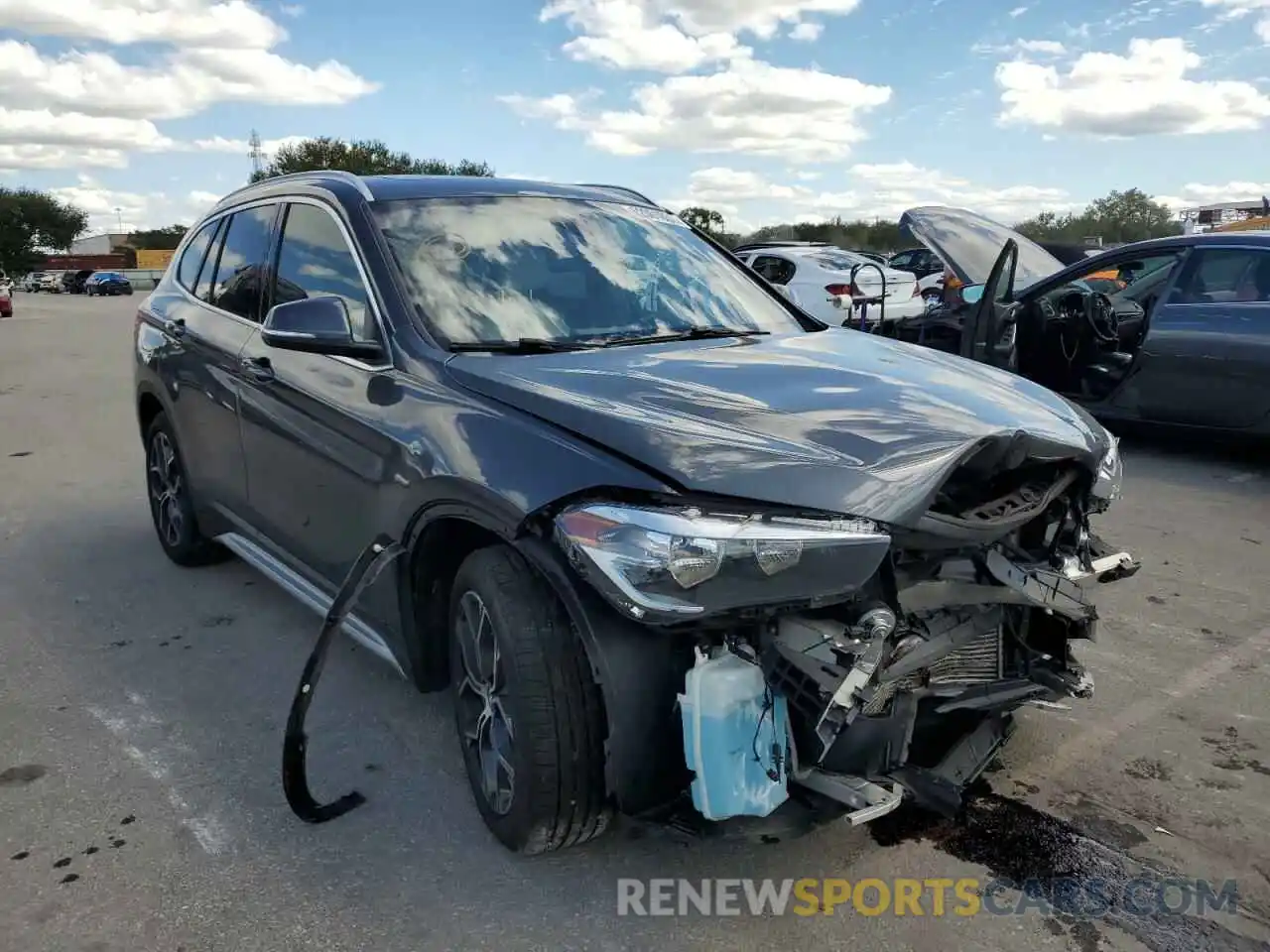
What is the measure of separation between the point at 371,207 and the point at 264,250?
87cm

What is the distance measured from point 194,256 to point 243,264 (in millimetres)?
875

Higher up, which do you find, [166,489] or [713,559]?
[713,559]

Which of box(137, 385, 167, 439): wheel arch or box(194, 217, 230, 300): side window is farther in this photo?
box(137, 385, 167, 439): wheel arch

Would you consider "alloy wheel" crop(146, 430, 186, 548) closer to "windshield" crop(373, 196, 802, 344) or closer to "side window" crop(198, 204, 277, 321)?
"side window" crop(198, 204, 277, 321)

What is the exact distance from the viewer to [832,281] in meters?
13.0

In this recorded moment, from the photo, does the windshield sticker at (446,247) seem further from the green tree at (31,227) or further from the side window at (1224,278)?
the green tree at (31,227)

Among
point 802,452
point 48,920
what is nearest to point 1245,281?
point 802,452

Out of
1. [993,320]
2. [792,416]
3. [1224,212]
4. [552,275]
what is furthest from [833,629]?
[1224,212]

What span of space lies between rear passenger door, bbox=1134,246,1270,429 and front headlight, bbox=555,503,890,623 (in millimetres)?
5803

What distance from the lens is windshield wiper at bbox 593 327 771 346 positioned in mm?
3420

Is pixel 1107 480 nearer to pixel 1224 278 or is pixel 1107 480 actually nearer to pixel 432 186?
pixel 432 186

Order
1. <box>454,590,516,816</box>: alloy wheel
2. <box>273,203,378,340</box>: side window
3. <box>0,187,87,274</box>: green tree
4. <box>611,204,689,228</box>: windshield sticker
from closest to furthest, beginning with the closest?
<box>454,590,516,816</box>: alloy wheel, <box>273,203,378,340</box>: side window, <box>611,204,689,228</box>: windshield sticker, <box>0,187,87,274</box>: green tree

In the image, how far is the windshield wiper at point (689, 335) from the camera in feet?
11.2

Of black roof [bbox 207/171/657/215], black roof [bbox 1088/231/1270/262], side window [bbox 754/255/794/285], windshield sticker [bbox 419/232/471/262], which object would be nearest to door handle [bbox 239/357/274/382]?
black roof [bbox 207/171/657/215]
